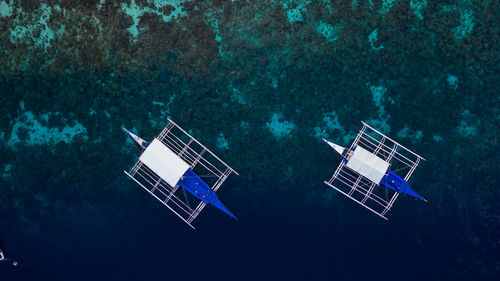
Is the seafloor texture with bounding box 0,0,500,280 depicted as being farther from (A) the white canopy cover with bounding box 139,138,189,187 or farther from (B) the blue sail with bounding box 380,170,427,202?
(A) the white canopy cover with bounding box 139,138,189,187

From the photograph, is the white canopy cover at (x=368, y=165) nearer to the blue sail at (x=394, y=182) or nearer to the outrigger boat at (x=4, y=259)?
the blue sail at (x=394, y=182)

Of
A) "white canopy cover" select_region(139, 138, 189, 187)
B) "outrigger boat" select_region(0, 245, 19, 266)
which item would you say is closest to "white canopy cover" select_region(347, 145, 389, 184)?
"white canopy cover" select_region(139, 138, 189, 187)

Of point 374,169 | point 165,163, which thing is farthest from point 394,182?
point 165,163

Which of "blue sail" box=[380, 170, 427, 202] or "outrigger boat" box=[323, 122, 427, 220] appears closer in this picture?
"outrigger boat" box=[323, 122, 427, 220]

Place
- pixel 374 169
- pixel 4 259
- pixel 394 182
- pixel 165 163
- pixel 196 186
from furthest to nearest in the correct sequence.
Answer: pixel 4 259
pixel 394 182
pixel 196 186
pixel 374 169
pixel 165 163

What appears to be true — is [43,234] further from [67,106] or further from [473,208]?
[473,208]

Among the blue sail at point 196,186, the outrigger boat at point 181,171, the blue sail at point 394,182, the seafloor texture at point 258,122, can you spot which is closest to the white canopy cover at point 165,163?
the outrigger boat at point 181,171

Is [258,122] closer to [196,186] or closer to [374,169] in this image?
[196,186]
